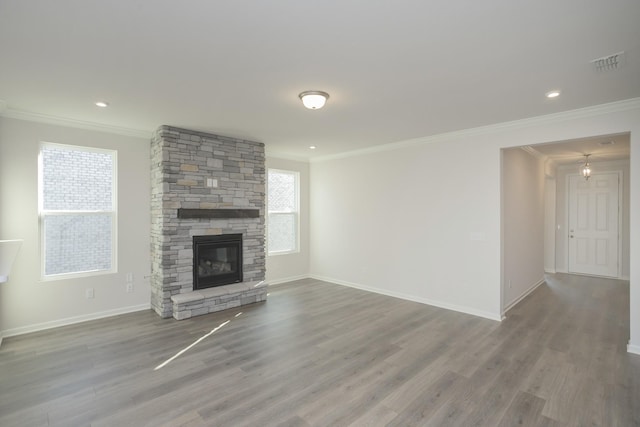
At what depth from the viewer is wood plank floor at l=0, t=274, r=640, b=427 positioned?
231 centimetres

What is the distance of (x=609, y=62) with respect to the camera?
8.02 feet

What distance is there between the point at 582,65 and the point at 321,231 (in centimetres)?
500

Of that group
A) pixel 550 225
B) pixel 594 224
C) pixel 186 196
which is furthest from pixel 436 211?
pixel 594 224

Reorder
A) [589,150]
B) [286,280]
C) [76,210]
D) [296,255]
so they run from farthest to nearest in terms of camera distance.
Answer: [296,255] < [286,280] < [589,150] < [76,210]

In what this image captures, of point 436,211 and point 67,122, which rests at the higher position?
point 67,122

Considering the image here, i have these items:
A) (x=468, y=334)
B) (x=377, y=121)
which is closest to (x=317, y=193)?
(x=377, y=121)

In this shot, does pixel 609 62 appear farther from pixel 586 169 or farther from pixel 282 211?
pixel 282 211

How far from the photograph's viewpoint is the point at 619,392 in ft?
8.45

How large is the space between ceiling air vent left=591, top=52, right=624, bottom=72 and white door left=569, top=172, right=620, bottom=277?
5686mm

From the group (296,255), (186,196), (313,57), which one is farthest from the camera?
(296,255)

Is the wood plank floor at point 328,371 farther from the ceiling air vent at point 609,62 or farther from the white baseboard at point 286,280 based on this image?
the ceiling air vent at point 609,62

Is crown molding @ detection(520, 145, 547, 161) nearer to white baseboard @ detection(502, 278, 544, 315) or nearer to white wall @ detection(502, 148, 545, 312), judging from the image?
white wall @ detection(502, 148, 545, 312)

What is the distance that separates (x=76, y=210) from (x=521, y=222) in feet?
21.9

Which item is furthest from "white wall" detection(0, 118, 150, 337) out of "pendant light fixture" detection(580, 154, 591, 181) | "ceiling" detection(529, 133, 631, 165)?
"pendant light fixture" detection(580, 154, 591, 181)
